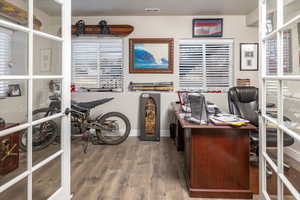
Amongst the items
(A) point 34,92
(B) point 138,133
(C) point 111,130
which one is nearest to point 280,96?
(A) point 34,92

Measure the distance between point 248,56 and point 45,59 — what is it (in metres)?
3.86

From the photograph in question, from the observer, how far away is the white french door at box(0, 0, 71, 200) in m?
1.21

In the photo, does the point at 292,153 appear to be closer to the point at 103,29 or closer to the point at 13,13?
the point at 13,13

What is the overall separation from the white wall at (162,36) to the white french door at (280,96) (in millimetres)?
2595

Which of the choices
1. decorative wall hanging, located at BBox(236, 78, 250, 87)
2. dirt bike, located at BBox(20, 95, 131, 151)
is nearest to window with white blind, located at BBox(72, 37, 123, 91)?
dirt bike, located at BBox(20, 95, 131, 151)

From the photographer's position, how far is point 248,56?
164 inches

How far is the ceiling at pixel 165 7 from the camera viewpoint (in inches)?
138

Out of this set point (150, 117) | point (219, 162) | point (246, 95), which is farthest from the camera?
point (150, 117)

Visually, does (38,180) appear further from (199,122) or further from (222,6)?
(222,6)

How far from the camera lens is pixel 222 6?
3695mm

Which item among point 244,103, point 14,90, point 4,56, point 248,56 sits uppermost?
point 248,56

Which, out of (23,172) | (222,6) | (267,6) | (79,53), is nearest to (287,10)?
(267,6)

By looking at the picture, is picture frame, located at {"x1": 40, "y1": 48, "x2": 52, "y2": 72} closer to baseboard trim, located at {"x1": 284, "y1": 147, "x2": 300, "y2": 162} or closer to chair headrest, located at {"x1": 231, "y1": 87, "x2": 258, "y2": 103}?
baseboard trim, located at {"x1": 284, "y1": 147, "x2": 300, "y2": 162}

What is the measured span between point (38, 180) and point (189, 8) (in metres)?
3.57
